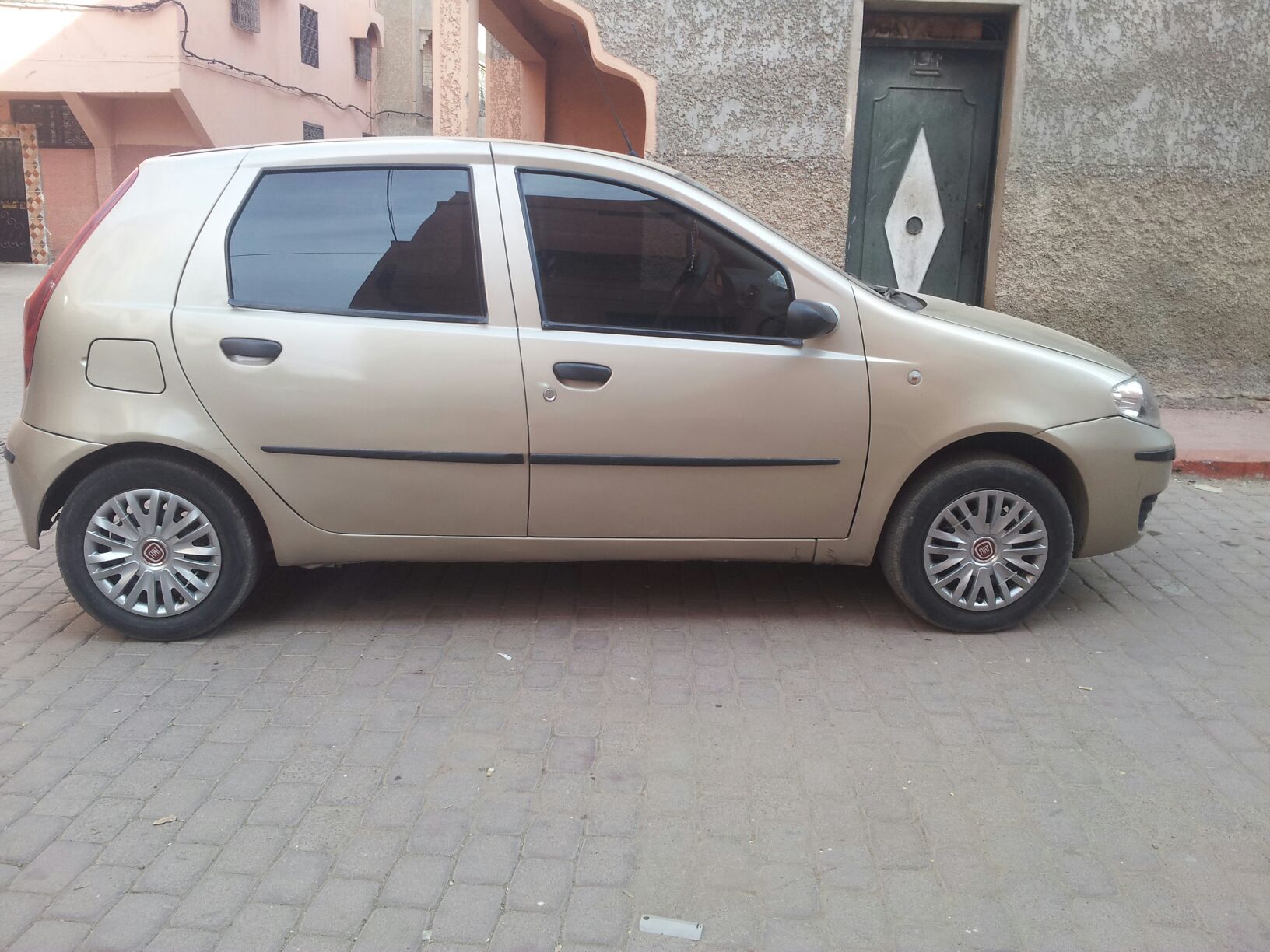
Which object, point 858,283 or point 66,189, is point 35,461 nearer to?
point 858,283

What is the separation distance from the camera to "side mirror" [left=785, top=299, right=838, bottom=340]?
13.3 ft

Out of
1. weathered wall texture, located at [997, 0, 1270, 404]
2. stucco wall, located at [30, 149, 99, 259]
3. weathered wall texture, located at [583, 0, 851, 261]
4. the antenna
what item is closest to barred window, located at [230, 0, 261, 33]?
stucco wall, located at [30, 149, 99, 259]

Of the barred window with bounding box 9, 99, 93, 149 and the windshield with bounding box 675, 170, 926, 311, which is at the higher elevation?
the barred window with bounding box 9, 99, 93, 149

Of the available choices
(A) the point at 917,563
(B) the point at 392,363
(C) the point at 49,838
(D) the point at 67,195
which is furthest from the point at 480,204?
(D) the point at 67,195

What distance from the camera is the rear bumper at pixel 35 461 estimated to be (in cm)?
406

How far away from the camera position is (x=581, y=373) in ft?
13.4

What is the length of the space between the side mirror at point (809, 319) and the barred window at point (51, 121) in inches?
900

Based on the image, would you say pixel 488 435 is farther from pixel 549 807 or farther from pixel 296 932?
pixel 296 932

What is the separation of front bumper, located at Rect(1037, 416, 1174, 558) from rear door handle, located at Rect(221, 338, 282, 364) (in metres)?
2.90

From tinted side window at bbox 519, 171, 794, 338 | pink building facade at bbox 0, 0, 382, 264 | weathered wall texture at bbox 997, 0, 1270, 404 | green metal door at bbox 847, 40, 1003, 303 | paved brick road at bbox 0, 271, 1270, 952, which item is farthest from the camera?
pink building facade at bbox 0, 0, 382, 264

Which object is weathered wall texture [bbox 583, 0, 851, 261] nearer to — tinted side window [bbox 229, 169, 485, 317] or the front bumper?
the front bumper

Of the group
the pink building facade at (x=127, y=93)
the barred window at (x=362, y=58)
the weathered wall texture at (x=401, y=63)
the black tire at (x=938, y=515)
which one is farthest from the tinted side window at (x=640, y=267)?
the weathered wall texture at (x=401, y=63)

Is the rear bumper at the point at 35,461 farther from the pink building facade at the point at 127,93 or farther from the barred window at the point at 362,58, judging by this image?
the barred window at the point at 362,58

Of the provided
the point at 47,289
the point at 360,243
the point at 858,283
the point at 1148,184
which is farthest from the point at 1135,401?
the point at 1148,184
